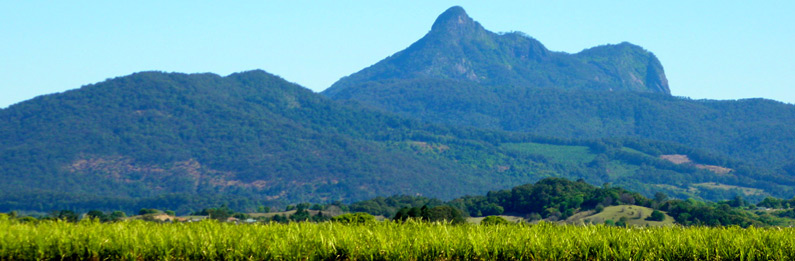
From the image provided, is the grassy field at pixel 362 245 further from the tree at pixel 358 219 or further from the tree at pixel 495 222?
the tree at pixel 358 219

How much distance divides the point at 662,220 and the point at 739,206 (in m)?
81.8

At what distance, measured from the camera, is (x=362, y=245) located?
17.5 m

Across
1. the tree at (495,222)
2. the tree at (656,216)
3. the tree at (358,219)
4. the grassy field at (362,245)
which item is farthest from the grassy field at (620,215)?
the grassy field at (362,245)

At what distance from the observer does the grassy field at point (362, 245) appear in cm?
1741

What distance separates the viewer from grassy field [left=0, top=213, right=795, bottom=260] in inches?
685

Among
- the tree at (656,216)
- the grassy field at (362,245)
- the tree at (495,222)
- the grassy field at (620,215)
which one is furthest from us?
the grassy field at (620,215)

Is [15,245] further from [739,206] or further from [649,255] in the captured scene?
[739,206]

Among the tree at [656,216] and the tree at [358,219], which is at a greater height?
the tree at [358,219]

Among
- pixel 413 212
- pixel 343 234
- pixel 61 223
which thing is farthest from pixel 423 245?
pixel 413 212

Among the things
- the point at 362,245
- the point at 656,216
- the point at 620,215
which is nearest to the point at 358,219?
the point at 362,245

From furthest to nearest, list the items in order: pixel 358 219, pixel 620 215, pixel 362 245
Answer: pixel 620 215 < pixel 358 219 < pixel 362 245

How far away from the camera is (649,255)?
691 inches

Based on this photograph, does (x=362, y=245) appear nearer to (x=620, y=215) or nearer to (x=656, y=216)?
(x=656, y=216)

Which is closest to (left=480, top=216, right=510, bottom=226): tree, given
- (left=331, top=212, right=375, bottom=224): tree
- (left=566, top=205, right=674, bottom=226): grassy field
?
(left=331, top=212, right=375, bottom=224): tree
